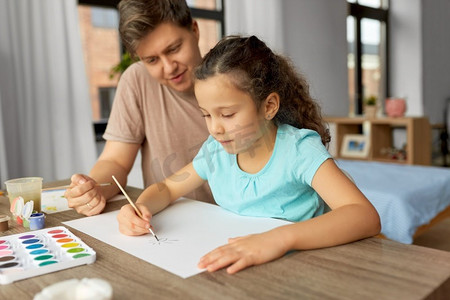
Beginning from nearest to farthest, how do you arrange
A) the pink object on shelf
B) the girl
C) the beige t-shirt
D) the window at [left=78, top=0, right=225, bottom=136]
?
the girl, the beige t-shirt, the window at [left=78, top=0, right=225, bottom=136], the pink object on shelf

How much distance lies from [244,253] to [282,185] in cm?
35

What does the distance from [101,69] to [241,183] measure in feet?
7.79

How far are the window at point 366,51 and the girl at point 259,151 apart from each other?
161 inches

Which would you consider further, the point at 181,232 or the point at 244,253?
the point at 181,232

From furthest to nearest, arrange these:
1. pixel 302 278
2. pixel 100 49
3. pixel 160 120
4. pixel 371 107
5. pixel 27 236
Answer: pixel 371 107, pixel 100 49, pixel 160 120, pixel 27 236, pixel 302 278

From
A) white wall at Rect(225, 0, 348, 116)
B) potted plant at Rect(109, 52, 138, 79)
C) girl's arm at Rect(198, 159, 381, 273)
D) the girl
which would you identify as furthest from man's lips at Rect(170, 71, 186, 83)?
white wall at Rect(225, 0, 348, 116)

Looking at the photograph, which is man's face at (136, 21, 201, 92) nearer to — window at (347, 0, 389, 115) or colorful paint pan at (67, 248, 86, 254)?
colorful paint pan at (67, 248, 86, 254)

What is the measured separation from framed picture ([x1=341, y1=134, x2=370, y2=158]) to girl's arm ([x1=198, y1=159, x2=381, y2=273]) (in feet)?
11.4

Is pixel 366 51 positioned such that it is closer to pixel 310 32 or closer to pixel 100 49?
pixel 310 32

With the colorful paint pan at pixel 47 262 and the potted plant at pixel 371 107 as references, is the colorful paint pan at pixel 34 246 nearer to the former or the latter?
the colorful paint pan at pixel 47 262

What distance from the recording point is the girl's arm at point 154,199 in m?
0.88

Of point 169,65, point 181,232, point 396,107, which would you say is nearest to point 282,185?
point 181,232

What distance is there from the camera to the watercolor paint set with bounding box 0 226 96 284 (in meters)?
0.68

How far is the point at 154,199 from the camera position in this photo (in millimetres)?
1080
